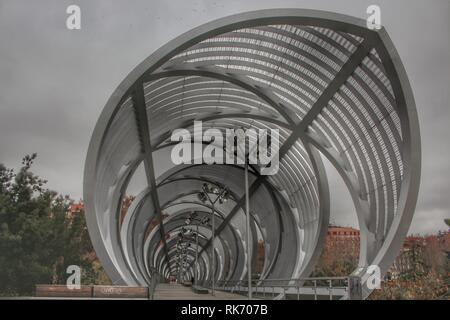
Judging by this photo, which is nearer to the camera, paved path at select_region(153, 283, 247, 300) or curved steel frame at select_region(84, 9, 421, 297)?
curved steel frame at select_region(84, 9, 421, 297)

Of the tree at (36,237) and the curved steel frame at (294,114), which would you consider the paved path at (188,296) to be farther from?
the tree at (36,237)

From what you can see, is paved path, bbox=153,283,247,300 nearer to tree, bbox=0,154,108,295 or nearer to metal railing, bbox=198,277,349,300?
metal railing, bbox=198,277,349,300

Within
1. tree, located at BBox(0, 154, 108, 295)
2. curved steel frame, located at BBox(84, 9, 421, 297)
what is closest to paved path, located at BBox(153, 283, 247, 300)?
curved steel frame, located at BBox(84, 9, 421, 297)

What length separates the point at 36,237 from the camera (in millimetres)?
15766

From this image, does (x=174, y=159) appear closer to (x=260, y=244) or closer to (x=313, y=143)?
(x=313, y=143)

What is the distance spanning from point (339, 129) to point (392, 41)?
7.20m

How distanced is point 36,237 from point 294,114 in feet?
44.5

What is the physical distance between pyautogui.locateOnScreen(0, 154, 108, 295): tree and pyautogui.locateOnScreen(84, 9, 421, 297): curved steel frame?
1113mm

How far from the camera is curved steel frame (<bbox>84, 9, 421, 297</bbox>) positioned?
1541 cm

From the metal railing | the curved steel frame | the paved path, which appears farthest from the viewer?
the paved path

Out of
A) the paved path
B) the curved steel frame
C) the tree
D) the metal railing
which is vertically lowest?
the paved path

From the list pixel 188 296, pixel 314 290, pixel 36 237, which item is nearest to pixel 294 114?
pixel 188 296

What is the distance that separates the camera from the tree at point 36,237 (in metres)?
14.4
